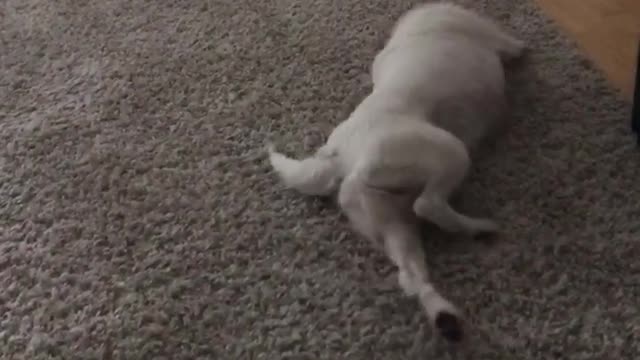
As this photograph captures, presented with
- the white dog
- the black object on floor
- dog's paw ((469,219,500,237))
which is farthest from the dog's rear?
dog's paw ((469,219,500,237))

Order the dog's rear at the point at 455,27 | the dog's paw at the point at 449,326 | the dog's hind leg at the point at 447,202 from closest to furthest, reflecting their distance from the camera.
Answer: the dog's paw at the point at 449,326
the dog's hind leg at the point at 447,202
the dog's rear at the point at 455,27

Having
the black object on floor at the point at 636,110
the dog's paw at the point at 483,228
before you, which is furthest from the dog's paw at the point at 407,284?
the black object on floor at the point at 636,110

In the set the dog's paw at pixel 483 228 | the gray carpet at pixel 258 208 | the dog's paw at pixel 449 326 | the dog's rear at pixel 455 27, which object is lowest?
the gray carpet at pixel 258 208

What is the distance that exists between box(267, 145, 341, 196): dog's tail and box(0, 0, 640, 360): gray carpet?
0.04m

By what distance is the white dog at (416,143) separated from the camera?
1.53 m

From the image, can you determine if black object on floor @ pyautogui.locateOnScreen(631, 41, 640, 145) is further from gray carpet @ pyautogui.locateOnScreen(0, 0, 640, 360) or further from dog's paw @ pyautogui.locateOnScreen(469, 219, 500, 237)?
dog's paw @ pyautogui.locateOnScreen(469, 219, 500, 237)

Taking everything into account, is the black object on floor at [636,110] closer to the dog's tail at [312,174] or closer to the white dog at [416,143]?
the white dog at [416,143]

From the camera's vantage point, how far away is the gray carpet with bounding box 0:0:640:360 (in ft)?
4.82

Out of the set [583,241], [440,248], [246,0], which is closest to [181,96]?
[246,0]

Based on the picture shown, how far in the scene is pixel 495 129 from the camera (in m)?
1.83

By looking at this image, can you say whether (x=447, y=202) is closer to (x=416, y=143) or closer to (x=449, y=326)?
(x=416, y=143)

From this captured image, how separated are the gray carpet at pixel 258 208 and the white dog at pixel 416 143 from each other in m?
0.04

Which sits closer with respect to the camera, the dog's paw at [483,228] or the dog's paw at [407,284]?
the dog's paw at [407,284]

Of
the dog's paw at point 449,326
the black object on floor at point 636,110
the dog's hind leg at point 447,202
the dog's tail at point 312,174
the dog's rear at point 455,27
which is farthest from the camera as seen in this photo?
the dog's rear at point 455,27
